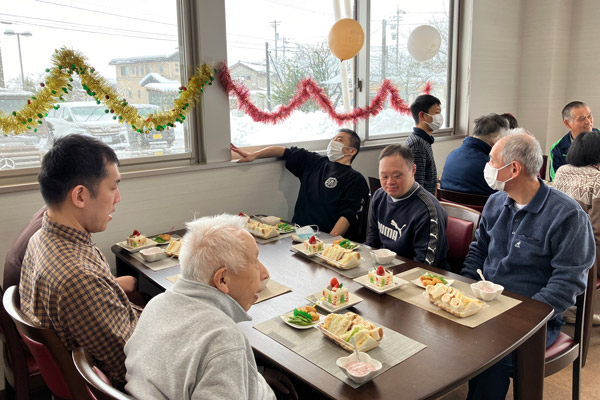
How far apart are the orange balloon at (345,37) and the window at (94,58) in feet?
3.56

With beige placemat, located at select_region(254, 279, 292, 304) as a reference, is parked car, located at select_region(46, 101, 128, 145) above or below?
above

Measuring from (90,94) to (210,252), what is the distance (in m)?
1.80

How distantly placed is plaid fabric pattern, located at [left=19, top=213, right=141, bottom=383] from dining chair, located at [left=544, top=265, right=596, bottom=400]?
149 centimetres

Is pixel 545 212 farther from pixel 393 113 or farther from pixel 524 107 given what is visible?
pixel 524 107

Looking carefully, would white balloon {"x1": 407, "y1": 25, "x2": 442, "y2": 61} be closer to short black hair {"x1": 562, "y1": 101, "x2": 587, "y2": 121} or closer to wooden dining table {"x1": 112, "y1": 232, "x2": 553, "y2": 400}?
short black hair {"x1": 562, "y1": 101, "x2": 587, "y2": 121}

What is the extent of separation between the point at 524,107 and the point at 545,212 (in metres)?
4.22

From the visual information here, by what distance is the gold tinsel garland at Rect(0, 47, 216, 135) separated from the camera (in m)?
2.24

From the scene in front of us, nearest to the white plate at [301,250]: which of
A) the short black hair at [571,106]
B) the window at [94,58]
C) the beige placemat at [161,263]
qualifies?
the beige placemat at [161,263]

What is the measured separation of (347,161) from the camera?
3025mm

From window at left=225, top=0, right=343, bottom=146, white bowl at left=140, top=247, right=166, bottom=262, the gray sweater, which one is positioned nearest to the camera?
the gray sweater

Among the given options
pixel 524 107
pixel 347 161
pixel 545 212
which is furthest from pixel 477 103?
pixel 545 212

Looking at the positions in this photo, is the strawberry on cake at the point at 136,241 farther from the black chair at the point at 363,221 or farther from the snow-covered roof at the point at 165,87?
the black chair at the point at 363,221

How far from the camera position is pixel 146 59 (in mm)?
2672

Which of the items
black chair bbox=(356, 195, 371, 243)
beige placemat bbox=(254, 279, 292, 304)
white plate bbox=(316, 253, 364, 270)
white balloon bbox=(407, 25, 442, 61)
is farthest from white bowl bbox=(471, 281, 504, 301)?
white balloon bbox=(407, 25, 442, 61)
